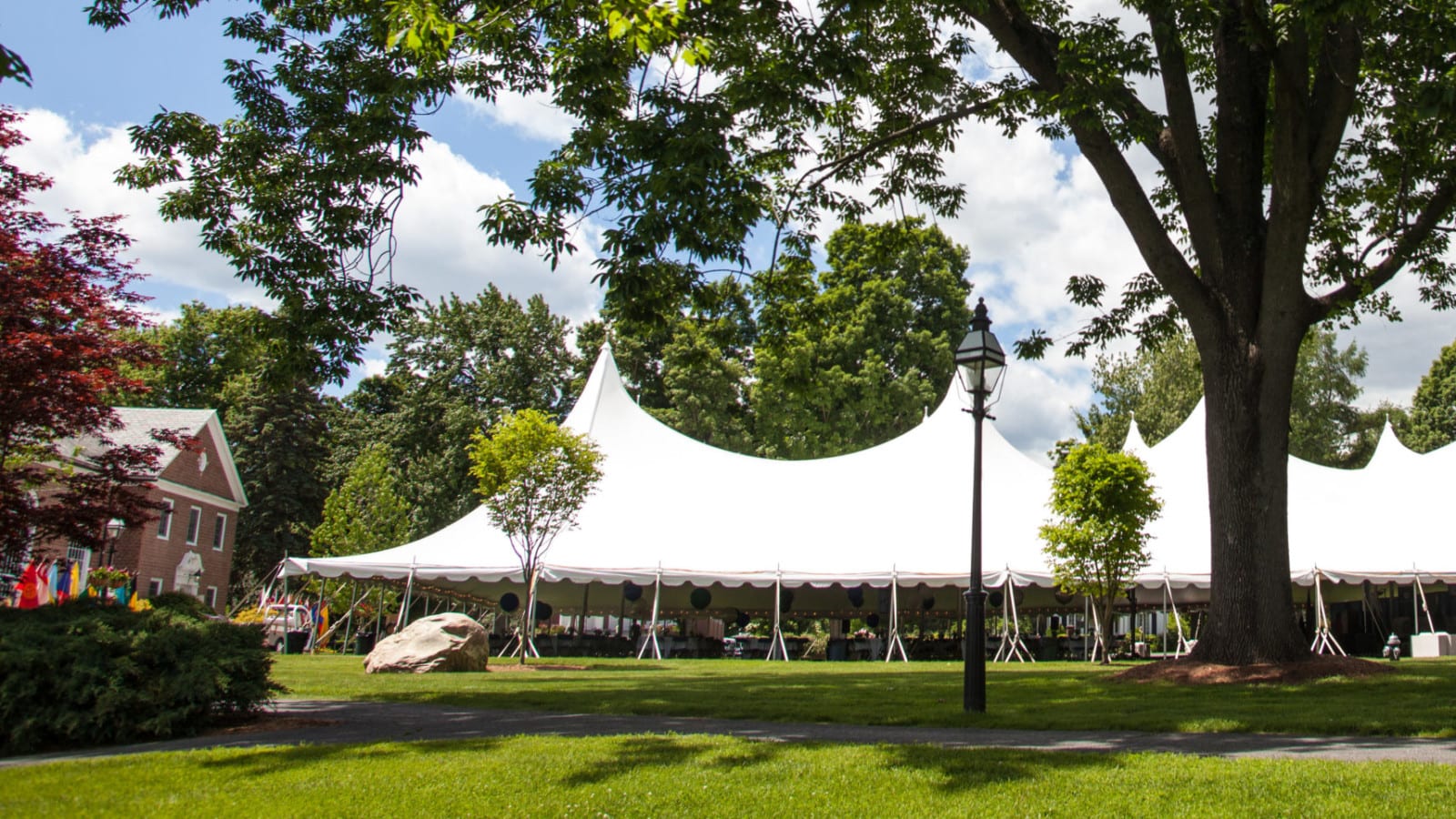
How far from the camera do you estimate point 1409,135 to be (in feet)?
41.2

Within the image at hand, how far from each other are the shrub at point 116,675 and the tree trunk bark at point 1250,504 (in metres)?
9.34

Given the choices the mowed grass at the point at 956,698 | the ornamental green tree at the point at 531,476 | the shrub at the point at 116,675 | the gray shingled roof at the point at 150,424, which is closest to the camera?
the shrub at the point at 116,675

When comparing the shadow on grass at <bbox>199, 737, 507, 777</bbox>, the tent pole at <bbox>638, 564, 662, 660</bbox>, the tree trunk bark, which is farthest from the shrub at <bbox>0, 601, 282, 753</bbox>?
the tent pole at <bbox>638, 564, 662, 660</bbox>

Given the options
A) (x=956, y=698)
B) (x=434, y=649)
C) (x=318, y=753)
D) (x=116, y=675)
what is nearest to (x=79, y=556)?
(x=434, y=649)

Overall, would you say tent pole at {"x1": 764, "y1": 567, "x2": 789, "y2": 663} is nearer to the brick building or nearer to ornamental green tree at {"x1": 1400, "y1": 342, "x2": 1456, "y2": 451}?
the brick building

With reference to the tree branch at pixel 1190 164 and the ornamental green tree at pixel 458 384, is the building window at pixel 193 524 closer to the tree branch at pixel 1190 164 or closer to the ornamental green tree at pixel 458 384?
the ornamental green tree at pixel 458 384

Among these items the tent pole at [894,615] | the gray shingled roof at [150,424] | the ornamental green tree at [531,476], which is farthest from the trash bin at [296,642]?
the tent pole at [894,615]

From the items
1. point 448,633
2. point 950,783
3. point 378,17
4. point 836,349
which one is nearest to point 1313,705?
point 950,783

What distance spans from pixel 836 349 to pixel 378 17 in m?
31.5

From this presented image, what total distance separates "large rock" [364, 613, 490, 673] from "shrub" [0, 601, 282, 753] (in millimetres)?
6917

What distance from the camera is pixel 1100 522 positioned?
19438 mm

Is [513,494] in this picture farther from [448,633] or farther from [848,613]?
[848,613]

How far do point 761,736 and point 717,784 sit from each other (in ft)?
6.39

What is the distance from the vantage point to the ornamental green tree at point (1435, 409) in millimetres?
45594
